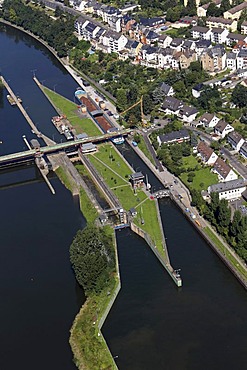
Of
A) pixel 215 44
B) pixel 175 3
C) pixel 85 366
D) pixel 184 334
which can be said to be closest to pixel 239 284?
pixel 184 334

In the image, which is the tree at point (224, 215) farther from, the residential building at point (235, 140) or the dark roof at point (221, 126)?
the dark roof at point (221, 126)

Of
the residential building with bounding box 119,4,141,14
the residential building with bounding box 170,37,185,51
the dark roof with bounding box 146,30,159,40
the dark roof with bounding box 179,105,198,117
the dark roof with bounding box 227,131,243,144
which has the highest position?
the residential building with bounding box 119,4,141,14

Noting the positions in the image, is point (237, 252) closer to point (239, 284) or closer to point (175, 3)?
point (239, 284)

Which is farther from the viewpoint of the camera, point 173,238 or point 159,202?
point 159,202

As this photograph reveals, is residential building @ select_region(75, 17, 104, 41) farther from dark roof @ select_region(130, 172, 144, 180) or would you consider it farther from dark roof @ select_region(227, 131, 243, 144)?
dark roof @ select_region(130, 172, 144, 180)

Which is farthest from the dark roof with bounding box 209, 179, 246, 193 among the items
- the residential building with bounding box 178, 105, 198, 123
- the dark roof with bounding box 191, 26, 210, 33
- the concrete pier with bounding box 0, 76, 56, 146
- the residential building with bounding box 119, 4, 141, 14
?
the residential building with bounding box 119, 4, 141, 14
